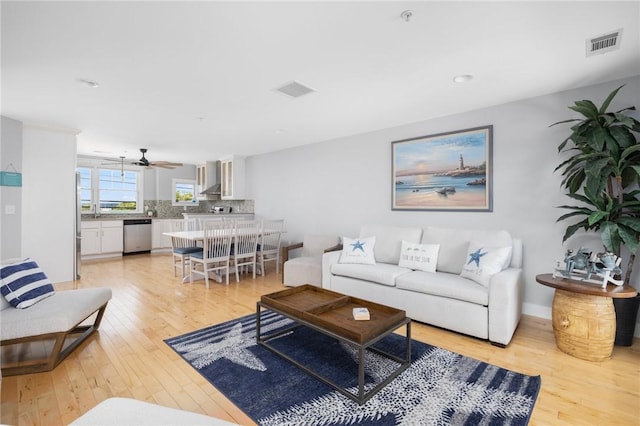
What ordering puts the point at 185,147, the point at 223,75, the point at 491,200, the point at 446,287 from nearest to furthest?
the point at 223,75 → the point at 446,287 → the point at 491,200 → the point at 185,147

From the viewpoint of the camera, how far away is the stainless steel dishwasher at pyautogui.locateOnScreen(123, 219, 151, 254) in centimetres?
715

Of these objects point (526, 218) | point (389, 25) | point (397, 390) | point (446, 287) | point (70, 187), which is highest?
point (389, 25)

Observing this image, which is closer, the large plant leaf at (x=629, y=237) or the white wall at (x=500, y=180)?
the large plant leaf at (x=629, y=237)

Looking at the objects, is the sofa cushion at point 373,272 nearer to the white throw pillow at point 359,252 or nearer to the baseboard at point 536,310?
the white throw pillow at point 359,252

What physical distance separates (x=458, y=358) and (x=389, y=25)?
8.39 ft

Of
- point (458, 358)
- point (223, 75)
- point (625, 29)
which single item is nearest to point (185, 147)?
point (223, 75)

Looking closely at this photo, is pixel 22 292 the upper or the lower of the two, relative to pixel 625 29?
lower

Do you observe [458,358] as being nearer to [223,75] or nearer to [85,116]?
[223,75]

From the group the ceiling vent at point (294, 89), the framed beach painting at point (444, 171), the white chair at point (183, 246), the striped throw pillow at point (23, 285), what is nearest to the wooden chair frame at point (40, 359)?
the striped throw pillow at point (23, 285)

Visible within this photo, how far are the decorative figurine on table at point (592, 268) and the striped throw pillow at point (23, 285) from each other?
175 inches

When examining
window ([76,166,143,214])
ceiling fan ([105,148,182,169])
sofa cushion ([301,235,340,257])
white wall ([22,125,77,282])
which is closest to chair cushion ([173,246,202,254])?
white wall ([22,125,77,282])

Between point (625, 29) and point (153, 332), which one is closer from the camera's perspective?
point (625, 29)

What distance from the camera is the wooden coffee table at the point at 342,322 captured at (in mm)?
1938

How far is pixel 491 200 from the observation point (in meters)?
3.53
